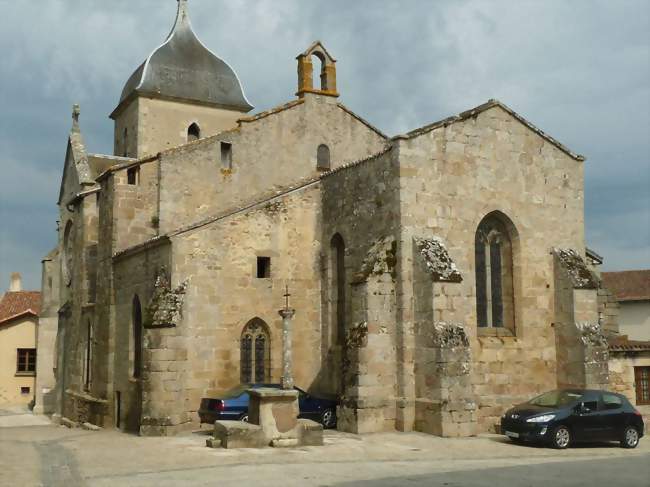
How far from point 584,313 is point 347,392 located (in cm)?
655

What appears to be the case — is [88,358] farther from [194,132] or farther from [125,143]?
[194,132]

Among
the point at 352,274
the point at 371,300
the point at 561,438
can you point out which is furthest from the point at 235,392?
the point at 561,438

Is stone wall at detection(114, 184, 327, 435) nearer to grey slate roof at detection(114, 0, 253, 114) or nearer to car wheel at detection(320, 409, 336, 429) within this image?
car wheel at detection(320, 409, 336, 429)

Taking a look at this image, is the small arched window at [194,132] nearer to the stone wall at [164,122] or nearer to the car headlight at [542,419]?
the stone wall at [164,122]

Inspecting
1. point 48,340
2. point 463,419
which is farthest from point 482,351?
point 48,340

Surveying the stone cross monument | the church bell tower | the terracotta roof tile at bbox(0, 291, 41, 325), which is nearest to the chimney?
the terracotta roof tile at bbox(0, 291, 41, 325)

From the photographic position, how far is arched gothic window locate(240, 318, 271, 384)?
65.7 feet

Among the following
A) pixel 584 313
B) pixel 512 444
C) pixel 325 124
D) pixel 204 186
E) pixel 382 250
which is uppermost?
pixel 325 124

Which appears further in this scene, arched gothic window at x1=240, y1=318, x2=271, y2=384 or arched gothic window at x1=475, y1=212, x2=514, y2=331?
arched gothic window at x1=240, y1=318, x2=271, y2=384

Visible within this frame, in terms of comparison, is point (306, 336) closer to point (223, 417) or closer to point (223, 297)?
point (223, 297)

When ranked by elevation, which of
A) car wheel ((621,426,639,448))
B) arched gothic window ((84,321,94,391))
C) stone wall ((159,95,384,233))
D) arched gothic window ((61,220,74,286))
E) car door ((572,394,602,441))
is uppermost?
stone wall ((159,95,384,233))

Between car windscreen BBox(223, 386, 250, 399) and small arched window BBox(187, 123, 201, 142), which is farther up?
small arched window BBox(187, 123, 201, 142)

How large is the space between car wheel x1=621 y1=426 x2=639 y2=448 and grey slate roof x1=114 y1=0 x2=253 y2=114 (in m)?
19.4

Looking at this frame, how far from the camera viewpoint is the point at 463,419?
55.0 ft
